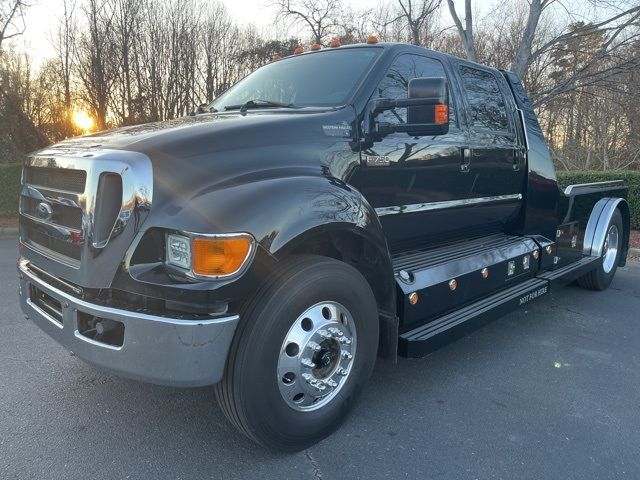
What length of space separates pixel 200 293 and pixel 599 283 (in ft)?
17.6

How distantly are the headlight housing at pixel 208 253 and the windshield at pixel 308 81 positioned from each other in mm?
1351

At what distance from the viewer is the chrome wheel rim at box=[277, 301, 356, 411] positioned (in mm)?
2576

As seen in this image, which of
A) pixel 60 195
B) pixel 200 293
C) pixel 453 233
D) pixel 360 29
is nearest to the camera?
pixel 200 293

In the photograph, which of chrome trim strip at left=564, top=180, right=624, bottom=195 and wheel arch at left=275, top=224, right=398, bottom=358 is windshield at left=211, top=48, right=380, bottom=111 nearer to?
wheel arch at left=275, top=224, right=398, bottom=358

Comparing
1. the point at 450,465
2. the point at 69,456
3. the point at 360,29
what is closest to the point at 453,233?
the point at 450,465

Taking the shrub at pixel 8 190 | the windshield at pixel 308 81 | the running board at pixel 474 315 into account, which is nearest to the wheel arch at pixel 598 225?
the running board at pixel 474 315

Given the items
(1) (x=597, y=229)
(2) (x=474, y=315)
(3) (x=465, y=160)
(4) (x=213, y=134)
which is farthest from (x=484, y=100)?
(4) (x=213, y=134)

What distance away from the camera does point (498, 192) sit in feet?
14.5

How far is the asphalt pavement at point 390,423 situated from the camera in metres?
2.56

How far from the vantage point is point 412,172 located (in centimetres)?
347

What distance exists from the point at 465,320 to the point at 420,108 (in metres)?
1.42

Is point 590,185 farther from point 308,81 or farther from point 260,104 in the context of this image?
point 260,104

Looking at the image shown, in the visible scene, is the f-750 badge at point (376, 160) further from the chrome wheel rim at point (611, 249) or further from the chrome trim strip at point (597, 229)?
the chrome wheel rim at point (611, 249)

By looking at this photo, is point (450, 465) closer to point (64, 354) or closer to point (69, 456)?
point (69, 456)
